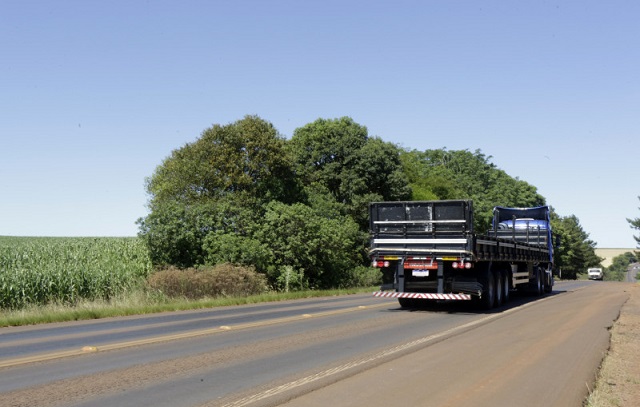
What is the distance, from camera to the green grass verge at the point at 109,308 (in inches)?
663

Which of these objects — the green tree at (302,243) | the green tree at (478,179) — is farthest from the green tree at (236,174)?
the green tree at (478,179)

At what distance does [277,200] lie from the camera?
37.8m

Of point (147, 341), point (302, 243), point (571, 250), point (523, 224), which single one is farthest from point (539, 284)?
point (571, 250)

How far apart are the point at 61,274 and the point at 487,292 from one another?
14899mm

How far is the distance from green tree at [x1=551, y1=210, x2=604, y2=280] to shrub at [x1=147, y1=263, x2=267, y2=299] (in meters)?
78.3

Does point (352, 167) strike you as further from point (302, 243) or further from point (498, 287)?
point (498, 287)

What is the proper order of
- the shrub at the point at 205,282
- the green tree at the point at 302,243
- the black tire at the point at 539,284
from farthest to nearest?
the green tree at the point at 302,243, the black tire at the point at 539,284, the shrub at the point at 205,282

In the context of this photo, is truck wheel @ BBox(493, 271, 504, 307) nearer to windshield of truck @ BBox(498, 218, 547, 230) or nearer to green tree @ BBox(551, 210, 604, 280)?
windshield of truck @ BBox(498, 218, 547, 230)

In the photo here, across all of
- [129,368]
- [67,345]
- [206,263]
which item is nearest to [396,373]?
[129,368]

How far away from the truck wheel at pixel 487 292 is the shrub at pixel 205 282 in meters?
11.4

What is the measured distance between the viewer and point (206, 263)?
2978 centimetres

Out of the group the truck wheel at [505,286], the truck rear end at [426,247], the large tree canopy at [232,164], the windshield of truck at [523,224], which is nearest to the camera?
the truck rear end at [426,247]

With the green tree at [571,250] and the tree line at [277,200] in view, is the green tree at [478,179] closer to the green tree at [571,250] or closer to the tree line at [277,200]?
the green tree at [571,250]

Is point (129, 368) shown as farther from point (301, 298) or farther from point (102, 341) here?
point (301, 298)
